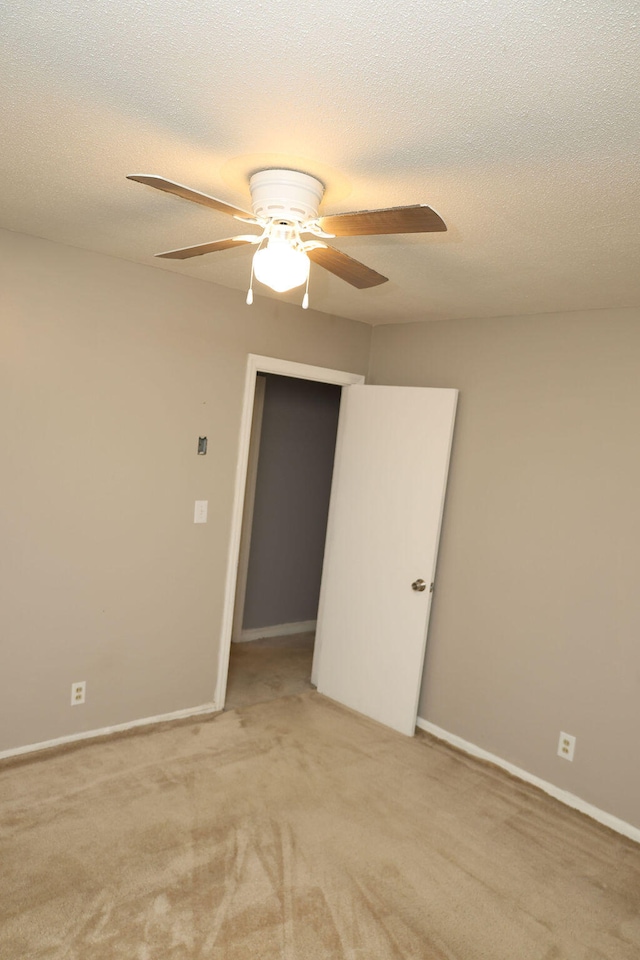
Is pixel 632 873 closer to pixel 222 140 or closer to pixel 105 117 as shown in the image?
pixel 222 140

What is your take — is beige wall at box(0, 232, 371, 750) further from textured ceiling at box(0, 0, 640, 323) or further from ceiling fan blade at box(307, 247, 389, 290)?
ceiling fan blade at box(307, 247, 389, 290)

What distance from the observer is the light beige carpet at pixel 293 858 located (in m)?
2.19

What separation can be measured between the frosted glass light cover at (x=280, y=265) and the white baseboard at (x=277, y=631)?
3.71 m

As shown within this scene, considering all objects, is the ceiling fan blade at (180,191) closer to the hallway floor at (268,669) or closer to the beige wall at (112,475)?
the beige wall at (112,475)

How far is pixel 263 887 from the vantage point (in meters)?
2.40

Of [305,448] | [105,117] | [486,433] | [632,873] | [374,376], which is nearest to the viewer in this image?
[105,117]

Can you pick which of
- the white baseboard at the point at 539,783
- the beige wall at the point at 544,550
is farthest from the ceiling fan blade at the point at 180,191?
the white baseboard at the point at 539,783

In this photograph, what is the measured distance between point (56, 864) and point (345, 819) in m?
1.17

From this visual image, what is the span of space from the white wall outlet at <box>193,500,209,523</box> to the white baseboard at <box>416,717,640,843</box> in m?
1.72

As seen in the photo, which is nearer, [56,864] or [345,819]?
[56,864]

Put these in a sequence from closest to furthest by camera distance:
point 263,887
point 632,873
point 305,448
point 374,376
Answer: point 263,887, point 632,873, point 374,376, point 305,448

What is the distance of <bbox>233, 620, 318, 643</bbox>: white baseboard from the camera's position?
512 cm

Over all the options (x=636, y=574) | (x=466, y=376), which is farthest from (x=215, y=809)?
(x=466, y=376)

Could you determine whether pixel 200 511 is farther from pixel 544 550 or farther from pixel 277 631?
pixel 277 631
